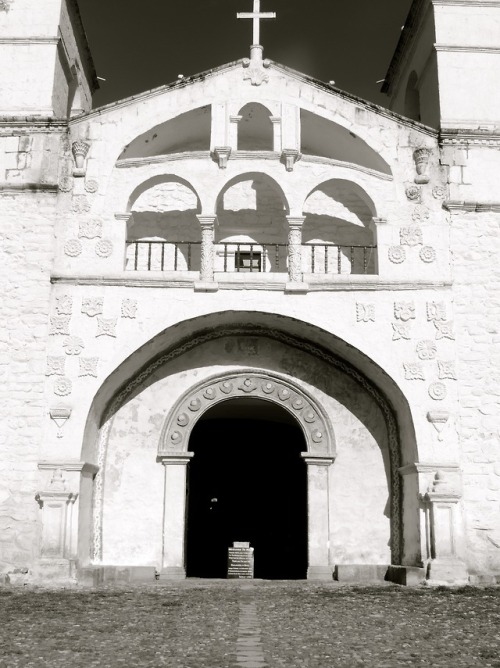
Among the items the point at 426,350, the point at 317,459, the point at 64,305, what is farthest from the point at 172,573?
the point at 426,350

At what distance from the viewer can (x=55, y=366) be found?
38.4ft

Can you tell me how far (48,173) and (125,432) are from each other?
410 cm

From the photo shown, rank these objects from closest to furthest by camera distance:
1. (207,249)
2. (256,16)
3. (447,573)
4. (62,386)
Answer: (447,573) → (62,386) → (207,249) → (256,16)

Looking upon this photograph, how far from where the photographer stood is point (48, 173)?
492 inches

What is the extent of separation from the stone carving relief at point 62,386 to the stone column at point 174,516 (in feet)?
6.20

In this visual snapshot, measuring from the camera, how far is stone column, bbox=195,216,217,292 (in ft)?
39.2

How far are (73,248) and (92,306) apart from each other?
0.94 metres

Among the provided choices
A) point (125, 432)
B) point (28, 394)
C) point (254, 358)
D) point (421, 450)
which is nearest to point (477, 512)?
point (421, 450)

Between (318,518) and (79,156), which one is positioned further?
(79,156)

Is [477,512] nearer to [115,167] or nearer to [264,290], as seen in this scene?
[264,290]

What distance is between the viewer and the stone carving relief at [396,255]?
40.1 feet

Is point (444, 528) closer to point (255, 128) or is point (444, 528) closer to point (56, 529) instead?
point (56, 529)

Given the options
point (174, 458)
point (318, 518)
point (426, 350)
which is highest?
point (426, 350)

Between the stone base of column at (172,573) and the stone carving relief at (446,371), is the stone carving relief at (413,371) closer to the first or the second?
the stone carving relief at (446,371)
